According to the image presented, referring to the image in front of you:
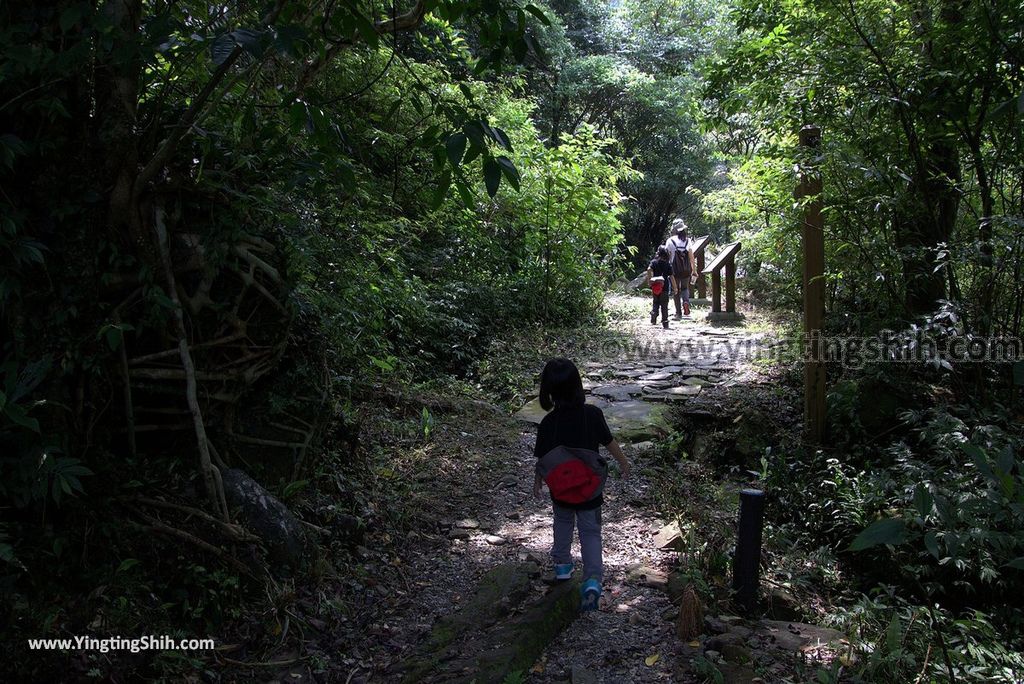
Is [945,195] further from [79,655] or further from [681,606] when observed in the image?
[79,655]

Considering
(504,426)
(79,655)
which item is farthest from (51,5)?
(504,426)

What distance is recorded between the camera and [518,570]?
4.39m

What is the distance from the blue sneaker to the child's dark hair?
1.02 meters

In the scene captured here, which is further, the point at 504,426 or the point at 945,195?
the point at 504,426

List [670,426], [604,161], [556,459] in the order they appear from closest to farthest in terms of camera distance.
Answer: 1. [556,459]
2. [670,426]
3. [604,161]

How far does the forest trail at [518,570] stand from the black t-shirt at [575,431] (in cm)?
68

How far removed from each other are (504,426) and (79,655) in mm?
4907

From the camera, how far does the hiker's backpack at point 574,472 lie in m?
4.00

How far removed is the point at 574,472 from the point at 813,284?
13.2 ft

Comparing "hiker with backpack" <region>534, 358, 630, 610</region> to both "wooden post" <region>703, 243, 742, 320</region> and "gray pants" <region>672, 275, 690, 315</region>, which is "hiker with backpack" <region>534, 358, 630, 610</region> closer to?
"gray pants" <region>672, 275, 690, 315</region>

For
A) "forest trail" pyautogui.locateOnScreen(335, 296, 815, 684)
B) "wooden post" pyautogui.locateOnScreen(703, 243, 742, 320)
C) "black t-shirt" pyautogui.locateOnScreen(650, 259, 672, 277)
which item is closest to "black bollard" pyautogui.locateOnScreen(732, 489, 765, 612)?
"forest trail" pyautogui.locateOnScreen(335, 296, 815, 684)

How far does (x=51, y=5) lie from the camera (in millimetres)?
3383

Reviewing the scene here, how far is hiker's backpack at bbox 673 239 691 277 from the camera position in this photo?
1269 centimetres

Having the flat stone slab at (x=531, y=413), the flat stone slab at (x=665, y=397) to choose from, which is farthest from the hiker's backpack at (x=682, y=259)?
the flat stone slab at (x=531, y=413)
